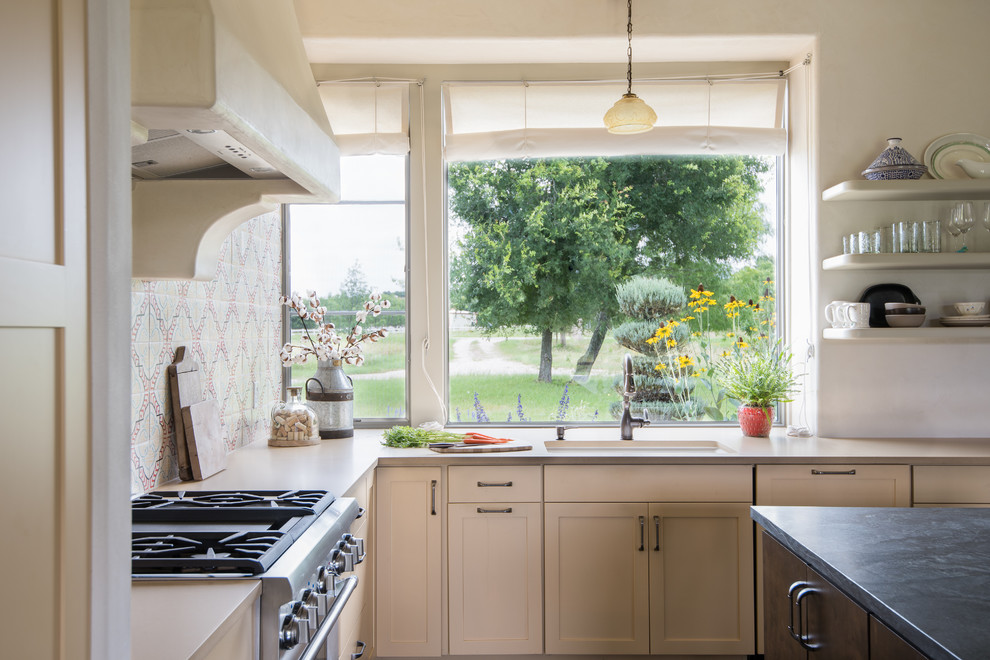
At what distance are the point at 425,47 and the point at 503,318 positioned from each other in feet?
4.19

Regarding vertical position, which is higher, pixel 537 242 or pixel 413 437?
pixel 537 242

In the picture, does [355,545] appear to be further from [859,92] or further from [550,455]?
[859,92]

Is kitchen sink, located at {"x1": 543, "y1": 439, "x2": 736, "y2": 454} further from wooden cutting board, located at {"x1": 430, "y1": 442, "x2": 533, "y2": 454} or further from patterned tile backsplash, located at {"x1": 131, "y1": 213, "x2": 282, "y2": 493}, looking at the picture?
patterned tile backsplash, located at {"x1": 131, "y1": 213, "x2": 282, "y2": 493}

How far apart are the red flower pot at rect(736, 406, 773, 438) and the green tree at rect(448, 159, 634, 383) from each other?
32.6 inches

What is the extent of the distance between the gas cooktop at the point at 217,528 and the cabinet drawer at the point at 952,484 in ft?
7.14

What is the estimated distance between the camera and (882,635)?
1.36 meters

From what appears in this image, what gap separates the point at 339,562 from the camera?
1.81 m

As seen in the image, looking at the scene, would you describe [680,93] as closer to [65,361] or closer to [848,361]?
[848,361]

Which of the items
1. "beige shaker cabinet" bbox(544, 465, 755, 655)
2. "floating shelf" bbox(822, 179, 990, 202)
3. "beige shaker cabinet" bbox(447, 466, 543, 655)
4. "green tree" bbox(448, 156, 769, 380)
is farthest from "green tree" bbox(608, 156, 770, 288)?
"beige shaker cabinet" bbox(447, 466, 543, 655)

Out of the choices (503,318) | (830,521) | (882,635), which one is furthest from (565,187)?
(882,635)

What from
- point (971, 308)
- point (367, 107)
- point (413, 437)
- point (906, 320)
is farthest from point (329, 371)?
point (971, 308)

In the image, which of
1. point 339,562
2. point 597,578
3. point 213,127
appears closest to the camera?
point 213,127

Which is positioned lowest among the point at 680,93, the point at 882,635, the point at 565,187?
the point at 882,635

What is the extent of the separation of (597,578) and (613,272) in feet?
4.73
